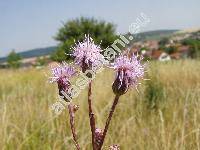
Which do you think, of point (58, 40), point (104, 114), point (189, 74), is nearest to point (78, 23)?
point (58, 40)

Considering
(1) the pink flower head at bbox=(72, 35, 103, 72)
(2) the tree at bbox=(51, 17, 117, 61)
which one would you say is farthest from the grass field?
(2) the tree at bbox=(51, 17, 117, 61)

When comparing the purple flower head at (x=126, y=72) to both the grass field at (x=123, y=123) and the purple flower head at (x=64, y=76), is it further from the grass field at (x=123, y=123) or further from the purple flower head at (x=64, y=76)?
the grass field at (x=123, y=123)

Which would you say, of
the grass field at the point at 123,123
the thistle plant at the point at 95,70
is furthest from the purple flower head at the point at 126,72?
the grass field at the point at 123,123

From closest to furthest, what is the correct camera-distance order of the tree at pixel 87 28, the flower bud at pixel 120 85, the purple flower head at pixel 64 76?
the flower bud at pixel 120 85 < the purple flower head at pixel 64 76 < the tree at pixel 87 28

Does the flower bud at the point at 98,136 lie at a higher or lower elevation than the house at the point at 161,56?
higher

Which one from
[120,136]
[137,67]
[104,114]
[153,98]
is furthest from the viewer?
[153,98]

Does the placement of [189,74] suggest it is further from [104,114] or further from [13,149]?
[13,149]

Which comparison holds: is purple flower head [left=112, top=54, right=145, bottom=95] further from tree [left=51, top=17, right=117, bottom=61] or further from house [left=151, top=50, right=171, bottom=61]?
tree [left=51, top=17, right=117, bottom=61]
